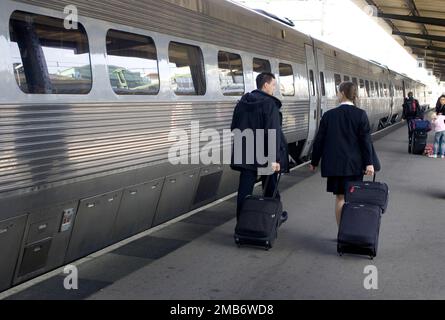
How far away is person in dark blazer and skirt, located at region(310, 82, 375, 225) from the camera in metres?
5.49

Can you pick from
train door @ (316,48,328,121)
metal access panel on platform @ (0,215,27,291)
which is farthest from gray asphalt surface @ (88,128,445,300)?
train door @ (316,48,328,121)

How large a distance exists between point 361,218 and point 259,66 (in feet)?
13.4

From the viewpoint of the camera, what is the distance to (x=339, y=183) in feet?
18.5

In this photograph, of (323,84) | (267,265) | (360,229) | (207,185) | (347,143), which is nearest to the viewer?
(267,265)

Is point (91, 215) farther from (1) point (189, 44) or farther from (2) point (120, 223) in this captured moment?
(1) point (189, 44)

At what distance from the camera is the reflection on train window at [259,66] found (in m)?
8.41

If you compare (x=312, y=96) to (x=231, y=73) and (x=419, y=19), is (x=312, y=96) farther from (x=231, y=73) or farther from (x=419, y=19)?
(x=419, y=19)

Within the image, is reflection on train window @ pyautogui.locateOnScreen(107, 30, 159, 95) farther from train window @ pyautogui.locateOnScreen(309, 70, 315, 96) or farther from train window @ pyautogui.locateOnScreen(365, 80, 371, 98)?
train window @ pyautogui.locateOnScreen(365, 80, 371, 98)

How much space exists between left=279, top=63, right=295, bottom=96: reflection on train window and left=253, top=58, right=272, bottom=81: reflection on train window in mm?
780


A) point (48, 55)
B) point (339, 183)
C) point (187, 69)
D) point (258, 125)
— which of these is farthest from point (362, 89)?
point (48, 55)

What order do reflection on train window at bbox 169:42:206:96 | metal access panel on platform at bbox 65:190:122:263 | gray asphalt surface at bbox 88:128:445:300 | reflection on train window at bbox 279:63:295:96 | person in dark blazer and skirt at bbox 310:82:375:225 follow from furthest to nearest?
1. reflection on train window at bbox 279:63:295:96
2. reflection on train window at bbox 169:42:206:96
3. person in dark blazer and skirt at bbox 310:82:375:225
4. metal access panel on platform at bbox 65:190:122:263
5. gray asphalt surface at bbox 88:128:445:300

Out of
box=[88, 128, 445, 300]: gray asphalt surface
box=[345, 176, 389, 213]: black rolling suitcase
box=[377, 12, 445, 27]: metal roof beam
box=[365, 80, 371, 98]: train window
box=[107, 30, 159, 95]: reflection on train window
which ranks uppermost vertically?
box=[377, 12, 445, 27]: metal roof beam

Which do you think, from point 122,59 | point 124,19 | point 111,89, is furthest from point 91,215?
point 124,19
